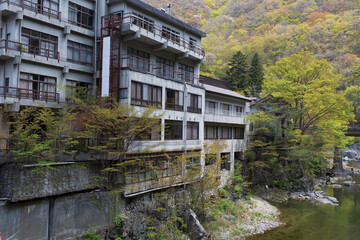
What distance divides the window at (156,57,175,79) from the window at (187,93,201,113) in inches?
123

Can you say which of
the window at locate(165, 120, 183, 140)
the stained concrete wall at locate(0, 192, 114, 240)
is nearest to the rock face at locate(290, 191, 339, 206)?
the window at locate(165, 120, 183, 140)

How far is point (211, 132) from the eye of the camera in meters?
34.7

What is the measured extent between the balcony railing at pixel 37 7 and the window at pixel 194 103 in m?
13.9

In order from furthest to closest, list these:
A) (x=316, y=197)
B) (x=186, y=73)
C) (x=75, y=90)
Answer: (x=316, y=197) → (x=186, y=73) → (x=75, y=90)

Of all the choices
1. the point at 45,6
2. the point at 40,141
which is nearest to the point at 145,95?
the point at 40,141

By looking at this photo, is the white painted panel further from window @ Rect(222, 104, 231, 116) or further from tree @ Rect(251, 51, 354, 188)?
Answer: tree @ Rect(251, 51, 354, 188)

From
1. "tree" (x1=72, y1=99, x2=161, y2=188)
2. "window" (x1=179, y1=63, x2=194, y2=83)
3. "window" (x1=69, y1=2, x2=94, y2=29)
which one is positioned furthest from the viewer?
"window" (x1=179, y1=63, x2=194, y2=83)

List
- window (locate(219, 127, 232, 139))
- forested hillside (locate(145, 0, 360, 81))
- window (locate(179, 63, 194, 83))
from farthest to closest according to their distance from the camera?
forested hillside (locate(145, 0, 360, 81)) < window (locate(219, 127, 232, 139)) < window (locate(179, 63, 194, 83))

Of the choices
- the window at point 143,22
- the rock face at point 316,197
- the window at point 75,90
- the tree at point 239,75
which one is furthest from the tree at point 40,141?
the tree at point 239,75

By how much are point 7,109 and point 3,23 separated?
666cm

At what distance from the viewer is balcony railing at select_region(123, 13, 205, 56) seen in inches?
939

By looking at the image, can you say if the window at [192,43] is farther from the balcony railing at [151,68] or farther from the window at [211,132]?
the window at [211,132]

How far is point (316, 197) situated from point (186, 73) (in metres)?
22.7

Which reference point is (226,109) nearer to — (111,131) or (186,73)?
(186,73)
